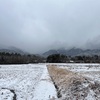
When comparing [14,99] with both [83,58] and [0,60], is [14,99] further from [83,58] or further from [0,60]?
[83,58]

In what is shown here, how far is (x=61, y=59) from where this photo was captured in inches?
6506

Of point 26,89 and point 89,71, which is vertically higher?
point 89,71

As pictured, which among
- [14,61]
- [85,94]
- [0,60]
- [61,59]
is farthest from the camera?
[61,59]

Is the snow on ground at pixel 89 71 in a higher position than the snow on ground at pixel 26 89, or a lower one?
higher

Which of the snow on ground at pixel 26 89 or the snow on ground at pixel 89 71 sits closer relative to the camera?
the snow on ground at pixel 26 89

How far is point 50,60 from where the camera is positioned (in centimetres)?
16100

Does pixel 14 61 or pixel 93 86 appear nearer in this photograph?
pixel 93 86

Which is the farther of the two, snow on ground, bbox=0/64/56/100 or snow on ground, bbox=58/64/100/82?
snow on ground, bbox=58/64/100/82

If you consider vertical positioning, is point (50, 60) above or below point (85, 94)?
above

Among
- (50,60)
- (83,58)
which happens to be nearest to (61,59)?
(50,60)

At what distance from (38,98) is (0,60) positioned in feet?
432

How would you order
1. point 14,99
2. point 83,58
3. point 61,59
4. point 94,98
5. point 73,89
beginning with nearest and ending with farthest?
point 94,98, point 14,99, point 73,89, point 61,59, point 83,58

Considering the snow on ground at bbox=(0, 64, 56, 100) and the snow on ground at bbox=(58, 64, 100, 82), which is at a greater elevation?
the snow on ground at bbox=(58, 64, 100, 82)

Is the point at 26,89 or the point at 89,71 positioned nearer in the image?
the point at 26,89
